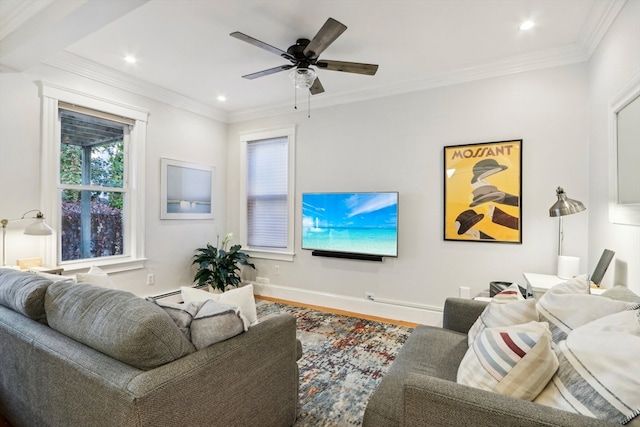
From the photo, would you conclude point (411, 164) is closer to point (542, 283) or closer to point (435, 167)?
point (435, 167)

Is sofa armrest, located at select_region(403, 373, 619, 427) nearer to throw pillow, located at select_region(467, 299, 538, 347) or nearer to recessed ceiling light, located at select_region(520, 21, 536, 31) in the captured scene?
throw pillow, located at select_region(467, 299, 538, 347)

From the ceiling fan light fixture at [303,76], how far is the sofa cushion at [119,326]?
2146mm

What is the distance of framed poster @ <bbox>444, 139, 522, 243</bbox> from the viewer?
9.81 ft

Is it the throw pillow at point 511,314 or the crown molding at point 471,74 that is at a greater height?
the crown molding at point 471,74

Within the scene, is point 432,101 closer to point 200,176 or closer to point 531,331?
point 531,331

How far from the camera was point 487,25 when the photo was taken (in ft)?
8.04

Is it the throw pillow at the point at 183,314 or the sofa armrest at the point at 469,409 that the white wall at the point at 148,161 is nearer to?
the throw pillow at the point at 183,314

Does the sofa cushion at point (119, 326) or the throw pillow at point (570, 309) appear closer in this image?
the sofa cushion at point (119, 326)

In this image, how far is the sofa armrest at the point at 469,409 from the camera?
852 millimetres

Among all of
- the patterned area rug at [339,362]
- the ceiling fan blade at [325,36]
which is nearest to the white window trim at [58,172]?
the patterned area rug at [339,362]

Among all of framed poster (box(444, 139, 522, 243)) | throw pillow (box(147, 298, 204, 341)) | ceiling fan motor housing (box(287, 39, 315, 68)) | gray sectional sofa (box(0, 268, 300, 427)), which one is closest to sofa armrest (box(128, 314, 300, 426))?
gray sectional sofa (box(0, 268, 300, 427))

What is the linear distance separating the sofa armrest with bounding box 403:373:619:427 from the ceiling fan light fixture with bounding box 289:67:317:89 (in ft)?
7.90

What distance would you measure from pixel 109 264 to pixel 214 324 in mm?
2764

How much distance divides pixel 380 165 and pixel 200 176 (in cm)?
255
